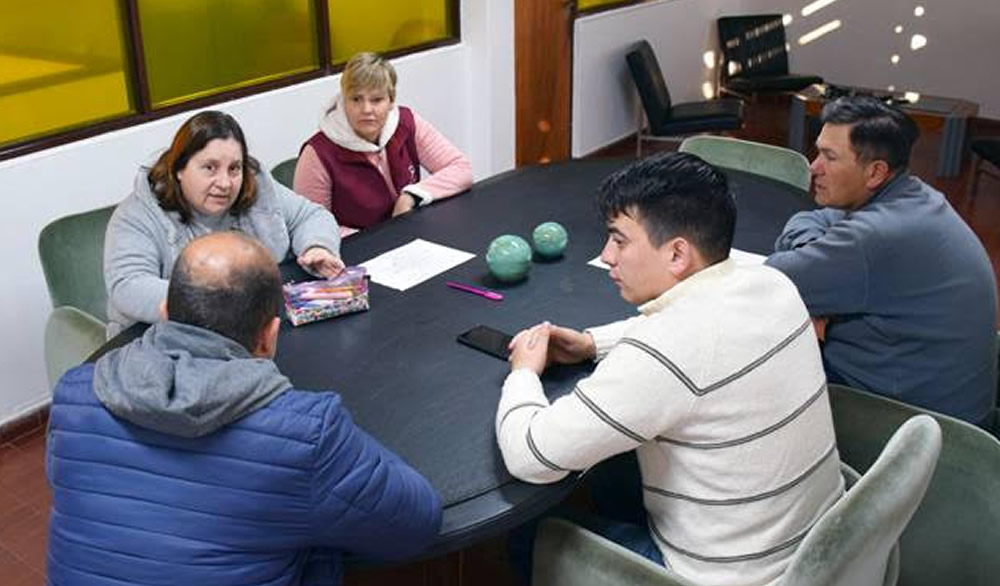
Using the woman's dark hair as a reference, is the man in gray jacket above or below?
below

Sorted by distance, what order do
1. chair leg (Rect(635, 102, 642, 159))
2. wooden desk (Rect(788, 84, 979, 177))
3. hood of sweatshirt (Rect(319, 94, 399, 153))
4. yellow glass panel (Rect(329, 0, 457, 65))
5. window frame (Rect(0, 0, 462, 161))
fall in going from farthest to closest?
chair leg (Rect(635, 102, 642, 159)) → wooden desk (Rect(788, 84, 979, 177)) → yellow glass panel (Rect(329, 0, 457, 65)) → window frame (Rect(0, 0, 462, 161)) → hood of sweatshirt (Rect(319, 94, 399, 153))

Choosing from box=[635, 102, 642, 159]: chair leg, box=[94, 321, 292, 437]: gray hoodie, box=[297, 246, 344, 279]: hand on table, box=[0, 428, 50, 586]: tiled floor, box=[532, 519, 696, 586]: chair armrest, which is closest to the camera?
box=[94, 321, 292, 437]: gray hoodie

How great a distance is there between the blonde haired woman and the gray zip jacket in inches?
16.0

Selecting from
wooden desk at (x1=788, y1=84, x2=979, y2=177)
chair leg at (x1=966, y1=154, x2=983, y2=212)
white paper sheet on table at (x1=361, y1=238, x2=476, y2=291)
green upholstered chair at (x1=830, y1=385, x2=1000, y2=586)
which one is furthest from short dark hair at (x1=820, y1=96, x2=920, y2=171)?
wooden desk at (x1=788, y1=84, x2=979, y2=177)

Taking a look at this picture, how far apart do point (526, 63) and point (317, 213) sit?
290 cm

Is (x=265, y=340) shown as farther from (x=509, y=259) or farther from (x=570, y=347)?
(x=509, y=259)

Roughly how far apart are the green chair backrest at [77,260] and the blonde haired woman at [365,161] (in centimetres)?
68

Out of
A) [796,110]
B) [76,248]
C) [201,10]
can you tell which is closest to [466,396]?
[76,248]

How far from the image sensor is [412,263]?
8.13 ft

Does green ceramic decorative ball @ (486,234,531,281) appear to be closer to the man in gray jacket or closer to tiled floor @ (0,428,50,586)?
the man in gray jacket

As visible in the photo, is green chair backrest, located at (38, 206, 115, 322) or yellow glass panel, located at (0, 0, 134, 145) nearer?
green chair backrest, located at (38, 206, 115, 322)

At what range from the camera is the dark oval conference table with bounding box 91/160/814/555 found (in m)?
1.61

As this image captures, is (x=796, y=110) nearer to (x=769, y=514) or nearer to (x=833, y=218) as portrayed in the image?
(x=833, y=218)

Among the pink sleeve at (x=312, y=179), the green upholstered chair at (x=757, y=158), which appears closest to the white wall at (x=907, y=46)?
the green upholstered chair at (x=757, y=158)
